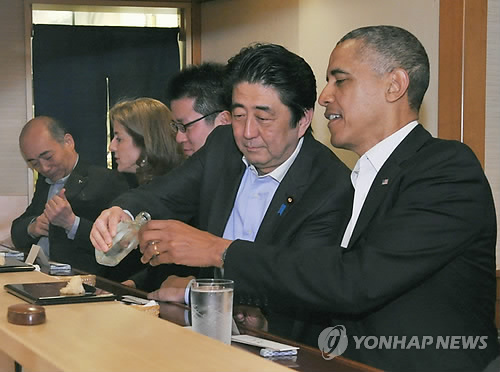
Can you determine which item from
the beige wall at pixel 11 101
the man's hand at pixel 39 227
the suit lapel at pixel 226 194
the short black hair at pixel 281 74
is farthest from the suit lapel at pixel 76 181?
the short black hair at pixel 281 74

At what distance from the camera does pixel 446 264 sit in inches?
76.0

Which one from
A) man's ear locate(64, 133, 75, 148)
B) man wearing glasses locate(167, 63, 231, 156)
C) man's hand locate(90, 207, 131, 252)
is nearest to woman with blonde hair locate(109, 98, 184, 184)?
man wearing glasses locate(167, 63, 231, 156)

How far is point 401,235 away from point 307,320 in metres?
0.53

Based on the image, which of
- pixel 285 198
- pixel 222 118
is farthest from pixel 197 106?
pixel 285 198

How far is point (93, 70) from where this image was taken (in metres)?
5.62

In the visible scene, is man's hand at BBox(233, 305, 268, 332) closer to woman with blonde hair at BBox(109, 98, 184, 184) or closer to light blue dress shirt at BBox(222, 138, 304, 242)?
light blue dress shirt at BBox(222, 138, 304, 242)

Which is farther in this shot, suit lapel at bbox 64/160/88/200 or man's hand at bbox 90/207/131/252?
suit lapel at bbox 64/160/88/200

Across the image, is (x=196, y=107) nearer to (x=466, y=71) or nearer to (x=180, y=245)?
(x=466, y=71)

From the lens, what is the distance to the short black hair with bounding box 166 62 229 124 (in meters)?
3.46

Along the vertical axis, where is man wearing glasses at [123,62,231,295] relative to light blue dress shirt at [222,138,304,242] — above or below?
above

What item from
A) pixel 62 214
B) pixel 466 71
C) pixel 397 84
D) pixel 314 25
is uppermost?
pixel 314 25

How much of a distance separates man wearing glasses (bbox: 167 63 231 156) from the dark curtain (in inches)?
80.0

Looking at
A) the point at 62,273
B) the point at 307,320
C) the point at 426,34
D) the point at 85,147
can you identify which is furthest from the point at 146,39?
the point at 307,320

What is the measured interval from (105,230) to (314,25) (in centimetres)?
257
